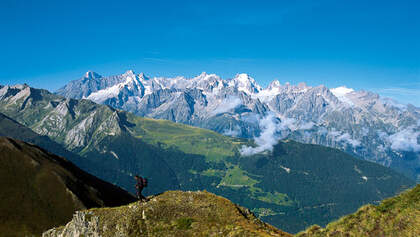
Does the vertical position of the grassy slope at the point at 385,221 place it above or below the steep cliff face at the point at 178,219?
above

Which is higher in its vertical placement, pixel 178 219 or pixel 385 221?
pixel 385 221

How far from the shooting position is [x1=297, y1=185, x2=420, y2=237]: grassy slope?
34781 mm

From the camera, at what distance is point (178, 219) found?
52750 mm

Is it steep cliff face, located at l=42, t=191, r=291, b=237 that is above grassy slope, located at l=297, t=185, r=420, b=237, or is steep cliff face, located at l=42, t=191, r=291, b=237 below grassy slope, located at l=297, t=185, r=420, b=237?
below

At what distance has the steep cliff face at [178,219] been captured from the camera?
48.9 metres

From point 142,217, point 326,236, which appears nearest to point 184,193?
point 142,217

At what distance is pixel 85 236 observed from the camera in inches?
2554

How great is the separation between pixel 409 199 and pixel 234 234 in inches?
955

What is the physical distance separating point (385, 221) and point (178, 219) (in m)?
32.3

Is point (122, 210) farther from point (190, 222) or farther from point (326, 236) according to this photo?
point (326, 236)

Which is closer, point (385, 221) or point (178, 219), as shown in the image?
point (385, 221)

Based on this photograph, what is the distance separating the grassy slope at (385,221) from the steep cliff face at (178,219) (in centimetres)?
1163

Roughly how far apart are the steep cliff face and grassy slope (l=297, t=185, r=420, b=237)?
11.6 metres

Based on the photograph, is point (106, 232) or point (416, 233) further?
point (106, 232)
